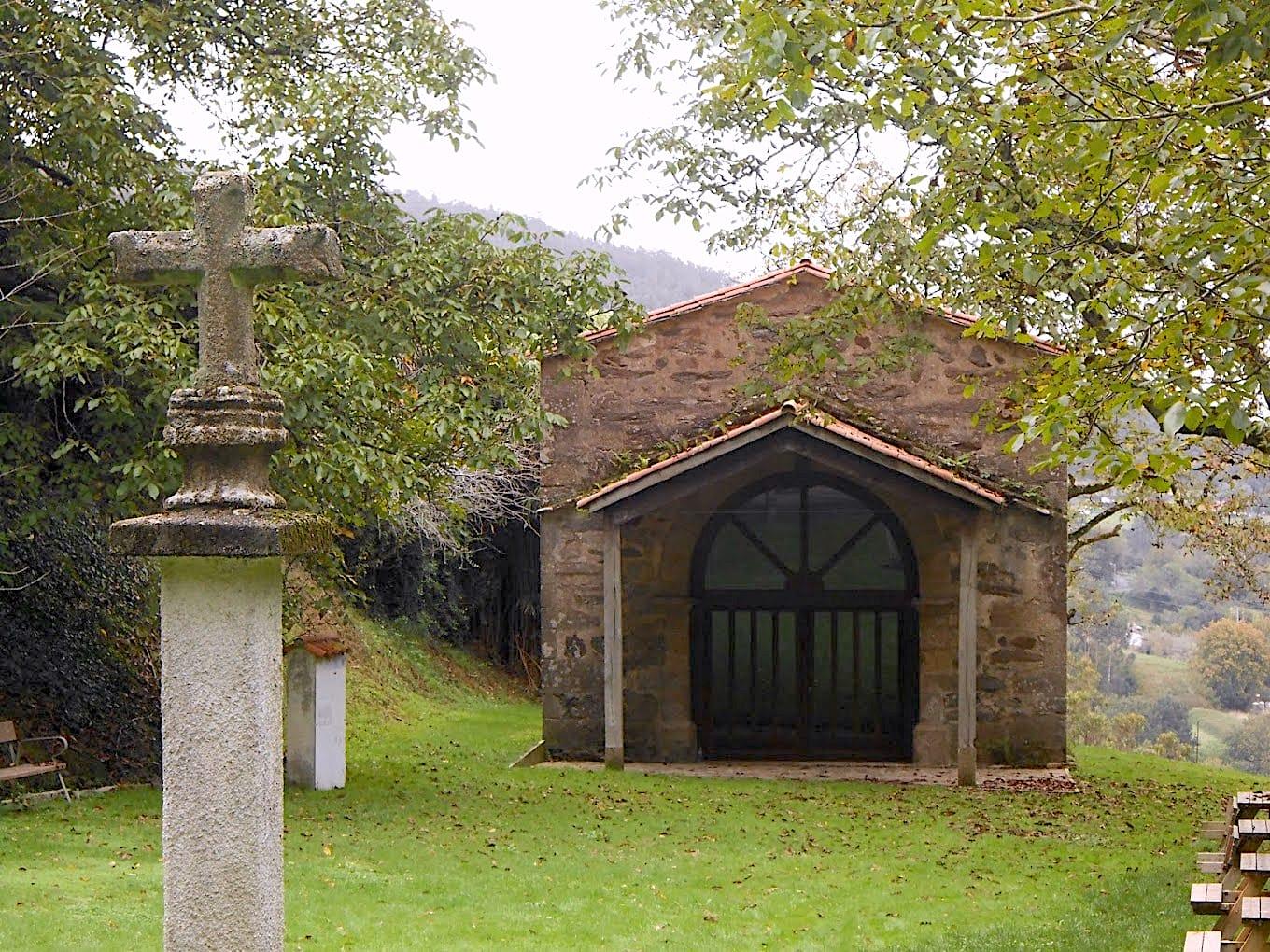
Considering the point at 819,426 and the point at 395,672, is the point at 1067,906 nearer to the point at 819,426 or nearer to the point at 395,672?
the point at 819,426

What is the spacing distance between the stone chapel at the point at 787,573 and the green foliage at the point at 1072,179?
4.22 meters

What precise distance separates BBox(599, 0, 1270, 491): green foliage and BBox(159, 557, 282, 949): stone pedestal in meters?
3.22

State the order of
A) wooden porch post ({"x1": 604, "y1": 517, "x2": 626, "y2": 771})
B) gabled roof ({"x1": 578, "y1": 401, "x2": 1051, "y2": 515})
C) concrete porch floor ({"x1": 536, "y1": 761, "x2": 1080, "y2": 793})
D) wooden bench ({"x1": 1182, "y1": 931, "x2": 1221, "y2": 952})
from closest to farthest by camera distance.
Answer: wooden bench ({"x1": 1182, "y1": 931, "x2": 1221, "y2": 952})
gabled roof ({"x1": 578, "y1": 401, "x2": 1051, "y2": 515})
concrete porch floor ({"x1": 536, "y1": 761, "x2": 1080, "y2": 793})
wooden porch post ({"x1": 604, "y1": 517, "x2": 626, "y2": 771})

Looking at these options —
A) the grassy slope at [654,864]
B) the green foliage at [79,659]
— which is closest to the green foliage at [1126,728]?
the grassy slope at [654,864]

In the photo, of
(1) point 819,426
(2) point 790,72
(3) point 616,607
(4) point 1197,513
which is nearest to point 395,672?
(3) point 616,607

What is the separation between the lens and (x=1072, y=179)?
9.53m

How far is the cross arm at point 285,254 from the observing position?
14.9 feet

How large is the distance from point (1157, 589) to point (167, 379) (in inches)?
2006

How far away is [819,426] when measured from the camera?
544 inches

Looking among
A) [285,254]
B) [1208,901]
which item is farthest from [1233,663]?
[285,254]

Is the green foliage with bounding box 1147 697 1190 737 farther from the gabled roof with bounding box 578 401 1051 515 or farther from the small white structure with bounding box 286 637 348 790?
the small white structure with bounding box 286 637 348 790

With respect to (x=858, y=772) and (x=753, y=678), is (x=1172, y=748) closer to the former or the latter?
(x=753, y=678)

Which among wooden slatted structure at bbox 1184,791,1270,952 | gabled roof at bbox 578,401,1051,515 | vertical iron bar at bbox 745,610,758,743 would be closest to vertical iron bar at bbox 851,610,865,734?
vertical iron bar at bbox 745,610,758,743

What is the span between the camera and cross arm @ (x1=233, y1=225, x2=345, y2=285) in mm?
4547
